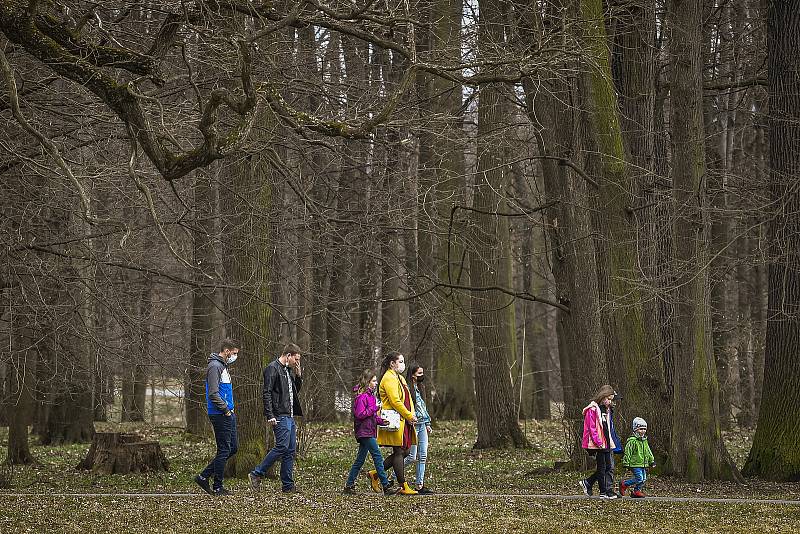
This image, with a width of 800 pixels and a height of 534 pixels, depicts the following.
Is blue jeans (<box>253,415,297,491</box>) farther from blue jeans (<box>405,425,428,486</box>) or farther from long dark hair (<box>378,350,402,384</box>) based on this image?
blue jeans (<box>405,425,428,486</box>)

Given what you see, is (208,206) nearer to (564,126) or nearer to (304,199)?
(304,199)

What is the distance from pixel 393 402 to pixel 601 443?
2577mm

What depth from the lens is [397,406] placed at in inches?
528

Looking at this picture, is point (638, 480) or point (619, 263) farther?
point (619, 263)

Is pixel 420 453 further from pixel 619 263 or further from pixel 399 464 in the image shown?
pixel 619 263

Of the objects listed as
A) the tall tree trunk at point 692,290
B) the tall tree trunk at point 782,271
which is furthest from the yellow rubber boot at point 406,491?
the tall tree trunk at point 782,271

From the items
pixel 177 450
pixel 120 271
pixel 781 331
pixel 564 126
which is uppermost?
pixel 564 126

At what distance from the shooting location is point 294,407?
1394cm

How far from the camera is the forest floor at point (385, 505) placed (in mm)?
10445

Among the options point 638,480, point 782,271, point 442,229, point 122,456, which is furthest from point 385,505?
point 122,456

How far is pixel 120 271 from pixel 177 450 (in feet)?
17.9

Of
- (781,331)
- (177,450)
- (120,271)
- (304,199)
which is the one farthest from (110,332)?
(781,331)

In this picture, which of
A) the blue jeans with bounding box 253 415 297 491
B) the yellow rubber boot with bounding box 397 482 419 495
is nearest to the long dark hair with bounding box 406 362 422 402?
the yellow rubber boot with bounding box 397 482 419 495

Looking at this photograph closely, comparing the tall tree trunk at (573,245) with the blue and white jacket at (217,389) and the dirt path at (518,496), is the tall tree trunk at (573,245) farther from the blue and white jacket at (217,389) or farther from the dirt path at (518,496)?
the blue and white jacket at (217,389)
